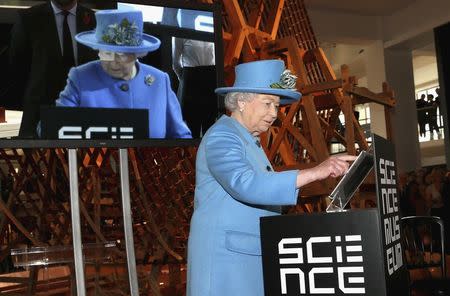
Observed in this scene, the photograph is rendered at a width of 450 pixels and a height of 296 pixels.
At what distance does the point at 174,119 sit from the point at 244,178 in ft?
3.63

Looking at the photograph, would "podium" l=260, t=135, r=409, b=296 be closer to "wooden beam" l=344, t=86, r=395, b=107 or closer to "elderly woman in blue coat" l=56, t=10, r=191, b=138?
"elderly woman in blue coat" l=56, t=10, r=191, b=138

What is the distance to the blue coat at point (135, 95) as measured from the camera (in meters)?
2.43

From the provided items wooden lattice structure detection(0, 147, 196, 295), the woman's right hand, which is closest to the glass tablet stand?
the woman's right hand

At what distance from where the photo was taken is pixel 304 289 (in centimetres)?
153

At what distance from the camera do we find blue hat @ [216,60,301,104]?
70.7 inches

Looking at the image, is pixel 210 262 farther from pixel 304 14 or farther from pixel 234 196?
pixel 304 14

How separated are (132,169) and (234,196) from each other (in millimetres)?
2942

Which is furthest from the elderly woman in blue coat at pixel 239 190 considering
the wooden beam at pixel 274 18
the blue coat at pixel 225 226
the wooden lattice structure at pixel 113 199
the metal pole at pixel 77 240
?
the wooden beam at pixel 274 18

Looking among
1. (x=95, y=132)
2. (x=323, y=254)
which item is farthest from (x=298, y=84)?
(x=323, y=254)

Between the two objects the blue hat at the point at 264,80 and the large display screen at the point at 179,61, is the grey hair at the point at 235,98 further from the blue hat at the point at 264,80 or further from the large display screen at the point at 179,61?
the large display screen at the point at 179,61

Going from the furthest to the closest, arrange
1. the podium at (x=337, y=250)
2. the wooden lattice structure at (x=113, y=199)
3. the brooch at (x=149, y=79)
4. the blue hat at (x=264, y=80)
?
the wooden lattice structure at (x=113, y=199)
the brooch at (x=149, y=79)
the blue hat at (x=264, y=80)
the podium at (x=337, y=250)

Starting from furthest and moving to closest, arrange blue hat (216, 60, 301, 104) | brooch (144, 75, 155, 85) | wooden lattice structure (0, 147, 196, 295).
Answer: wooden lattice structure (0, 147, 196, 295), brooch (144, 75, 155, 85), blue hat (216, 60, 301, 104)

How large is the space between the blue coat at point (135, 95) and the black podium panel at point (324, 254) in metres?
1.08

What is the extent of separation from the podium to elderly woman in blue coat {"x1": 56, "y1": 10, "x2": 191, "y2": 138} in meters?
1.09
